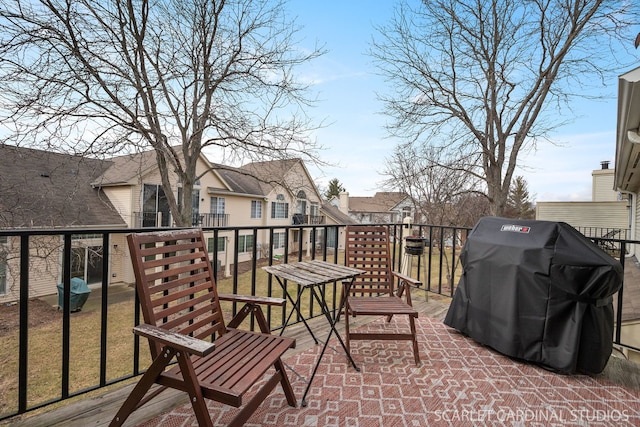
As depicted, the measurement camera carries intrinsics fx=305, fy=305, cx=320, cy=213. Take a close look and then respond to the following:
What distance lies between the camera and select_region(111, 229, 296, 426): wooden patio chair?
1270 millimetres

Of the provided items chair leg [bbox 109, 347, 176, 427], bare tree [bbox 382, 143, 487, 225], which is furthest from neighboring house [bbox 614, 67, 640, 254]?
bare tree [bbox 382, 143, 487, 225]

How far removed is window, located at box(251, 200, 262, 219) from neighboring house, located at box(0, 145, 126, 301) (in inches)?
241

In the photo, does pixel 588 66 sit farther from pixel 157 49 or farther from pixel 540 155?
pixel 157 49

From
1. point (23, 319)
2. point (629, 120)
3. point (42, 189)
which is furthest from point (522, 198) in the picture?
point (23, 319)

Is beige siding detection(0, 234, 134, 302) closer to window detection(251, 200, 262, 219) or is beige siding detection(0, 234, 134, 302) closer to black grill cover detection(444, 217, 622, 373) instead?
window detection(251, 200, 262, 219)

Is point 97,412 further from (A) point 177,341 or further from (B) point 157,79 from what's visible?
(B) point 157,79

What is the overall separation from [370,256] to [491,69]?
8.28m

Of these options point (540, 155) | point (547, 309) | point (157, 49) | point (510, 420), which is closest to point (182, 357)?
point (510, 420)

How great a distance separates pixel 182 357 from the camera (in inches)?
49.4

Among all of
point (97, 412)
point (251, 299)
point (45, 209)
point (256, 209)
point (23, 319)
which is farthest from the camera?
point (256, 209)

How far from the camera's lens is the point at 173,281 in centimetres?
175

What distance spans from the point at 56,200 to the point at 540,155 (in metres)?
14.0

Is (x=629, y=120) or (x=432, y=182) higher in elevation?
(x=432, y=182)

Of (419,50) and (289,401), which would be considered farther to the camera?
(419,50)
